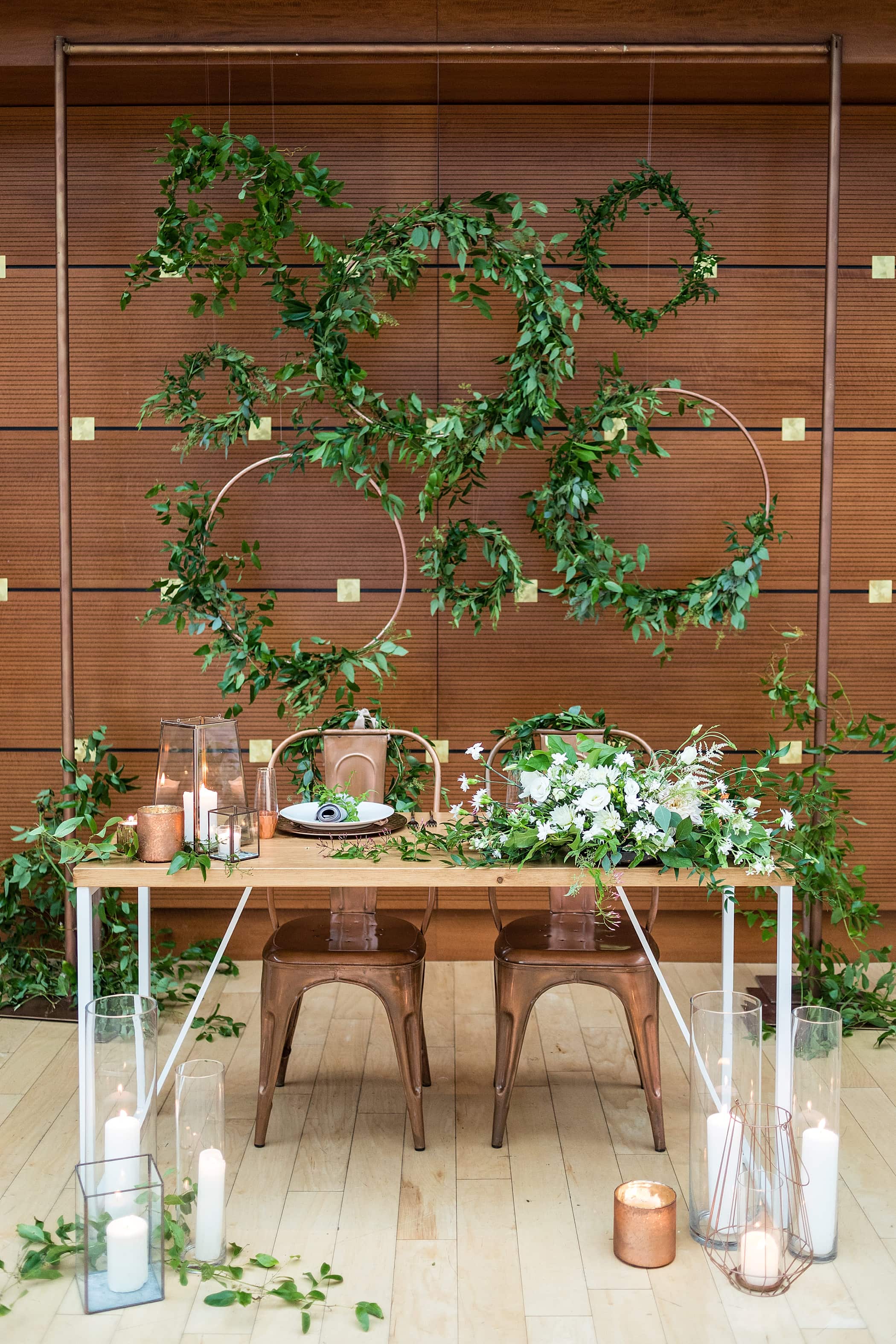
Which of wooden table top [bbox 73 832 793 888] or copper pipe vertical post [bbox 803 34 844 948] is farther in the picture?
copper pipe vertical post [bbox 803 34 844 948]

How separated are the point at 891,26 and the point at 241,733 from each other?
279 cm

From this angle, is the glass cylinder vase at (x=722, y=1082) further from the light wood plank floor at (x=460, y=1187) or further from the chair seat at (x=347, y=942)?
the chair seat at (x=347, y=942)

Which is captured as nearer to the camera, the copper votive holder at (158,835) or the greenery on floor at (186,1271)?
the greenery on floor at (186,1271)

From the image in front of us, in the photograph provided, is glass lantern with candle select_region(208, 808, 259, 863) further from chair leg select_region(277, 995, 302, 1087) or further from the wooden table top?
chair leg select_region(277, 995, 302, 1087)

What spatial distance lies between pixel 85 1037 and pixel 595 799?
1.02 metres

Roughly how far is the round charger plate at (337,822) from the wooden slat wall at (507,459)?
1.19 m

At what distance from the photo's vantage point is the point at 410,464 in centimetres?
352

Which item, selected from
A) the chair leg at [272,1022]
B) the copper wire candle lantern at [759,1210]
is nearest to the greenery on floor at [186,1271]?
A: the chair leg at [272,1022]

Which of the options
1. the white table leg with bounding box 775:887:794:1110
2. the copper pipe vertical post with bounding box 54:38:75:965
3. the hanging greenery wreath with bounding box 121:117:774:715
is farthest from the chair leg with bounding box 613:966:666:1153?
the copper pipe vertical post with bounding box 54:38:75:965

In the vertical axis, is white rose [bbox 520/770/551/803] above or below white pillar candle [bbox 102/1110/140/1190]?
above

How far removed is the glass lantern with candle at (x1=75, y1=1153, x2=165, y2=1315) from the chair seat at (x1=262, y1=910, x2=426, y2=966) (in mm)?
568

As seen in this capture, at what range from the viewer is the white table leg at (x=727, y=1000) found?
82.2 inches

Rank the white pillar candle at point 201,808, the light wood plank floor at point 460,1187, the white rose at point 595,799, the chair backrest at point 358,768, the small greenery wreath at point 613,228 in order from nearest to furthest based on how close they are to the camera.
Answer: the light wood plank floor at point 460,1187, the white rose at point 595,799, the white pillar candle at point 201,808, the chair backrest at point 358,768, the small greenery wreath at point 613,228

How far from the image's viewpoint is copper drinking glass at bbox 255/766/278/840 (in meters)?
2.41
